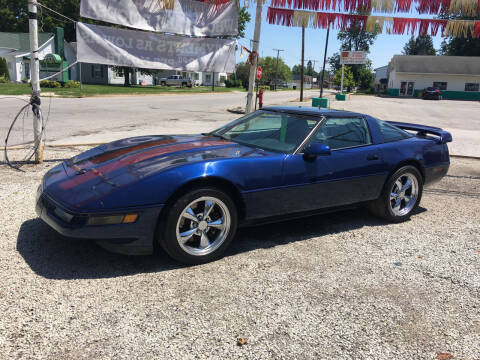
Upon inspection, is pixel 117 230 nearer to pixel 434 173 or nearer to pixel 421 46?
pixel 434 173

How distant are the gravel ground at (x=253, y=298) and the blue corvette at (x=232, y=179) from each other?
13.5 inches

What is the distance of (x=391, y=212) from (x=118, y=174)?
308 cm

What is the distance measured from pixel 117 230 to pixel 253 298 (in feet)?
3.64

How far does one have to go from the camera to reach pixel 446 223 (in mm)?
4895

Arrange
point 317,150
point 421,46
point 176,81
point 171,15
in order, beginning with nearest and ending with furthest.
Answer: point 317,150, point 171,15, point 176,81, point 421,46

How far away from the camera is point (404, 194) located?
4.86 meters

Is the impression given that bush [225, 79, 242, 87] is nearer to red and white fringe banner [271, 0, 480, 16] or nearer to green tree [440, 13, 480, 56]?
green tree [440, 13, 480, 56]

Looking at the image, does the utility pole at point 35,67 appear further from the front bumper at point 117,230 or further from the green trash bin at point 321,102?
the green trash bin at point 321,102

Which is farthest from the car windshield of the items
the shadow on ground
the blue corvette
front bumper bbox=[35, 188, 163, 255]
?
front bumper bbox=[35, 188, 163, 255]

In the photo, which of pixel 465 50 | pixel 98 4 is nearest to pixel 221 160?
pixel 98 4

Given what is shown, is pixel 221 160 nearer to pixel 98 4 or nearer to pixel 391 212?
pixel 391 212

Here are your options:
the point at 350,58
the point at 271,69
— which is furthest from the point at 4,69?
the point at 271,69

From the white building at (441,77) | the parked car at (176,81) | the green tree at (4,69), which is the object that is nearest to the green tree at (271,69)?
the white building at (441,77)

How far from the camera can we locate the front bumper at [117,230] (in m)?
2.99
